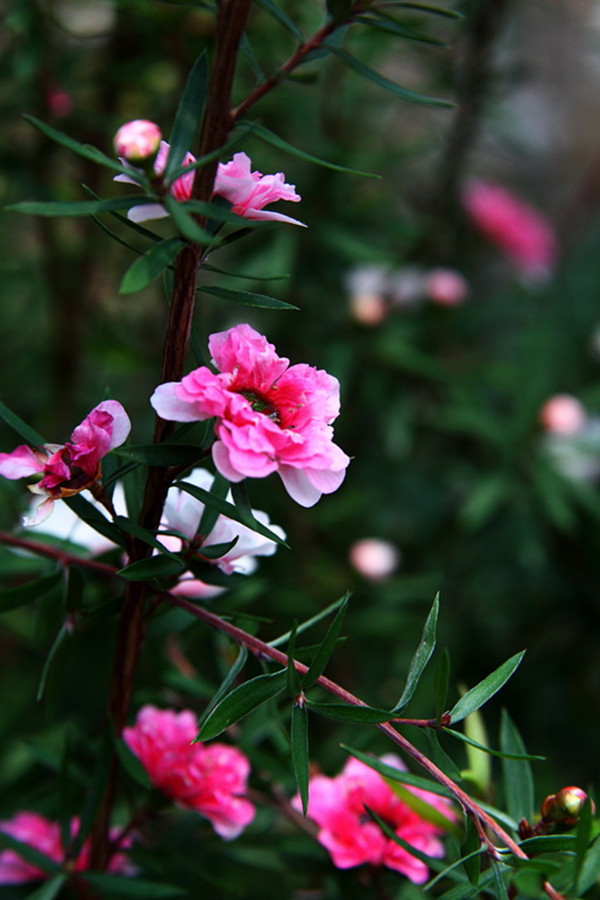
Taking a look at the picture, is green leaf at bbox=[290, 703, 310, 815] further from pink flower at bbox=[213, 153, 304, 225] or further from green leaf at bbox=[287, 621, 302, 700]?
pink flower at bbox=[213, 153, 304, 225]

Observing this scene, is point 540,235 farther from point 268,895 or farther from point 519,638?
point 268,895

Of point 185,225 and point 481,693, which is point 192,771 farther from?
point 185,225

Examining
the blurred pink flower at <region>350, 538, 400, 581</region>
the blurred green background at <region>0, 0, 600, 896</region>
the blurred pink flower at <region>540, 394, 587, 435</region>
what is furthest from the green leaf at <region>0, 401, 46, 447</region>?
the blurred pink flower at <region>540, 394, 587, 435</region>

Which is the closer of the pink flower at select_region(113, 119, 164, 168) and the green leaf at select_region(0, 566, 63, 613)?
the pink flower at select_region(113, 119, 164, 168)

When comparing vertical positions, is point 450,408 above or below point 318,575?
above

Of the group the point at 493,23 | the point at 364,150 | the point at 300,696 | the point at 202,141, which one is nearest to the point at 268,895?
the point at 300,696

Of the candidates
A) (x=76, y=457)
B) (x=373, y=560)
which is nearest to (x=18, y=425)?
(x=76, y=457)

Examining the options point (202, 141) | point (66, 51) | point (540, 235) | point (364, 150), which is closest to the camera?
point (202, 141)

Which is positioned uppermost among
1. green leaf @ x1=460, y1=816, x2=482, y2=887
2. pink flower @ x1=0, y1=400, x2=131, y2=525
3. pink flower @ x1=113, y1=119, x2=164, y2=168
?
pink flower @ x1=113, y1=119, x2=164, y2=168
